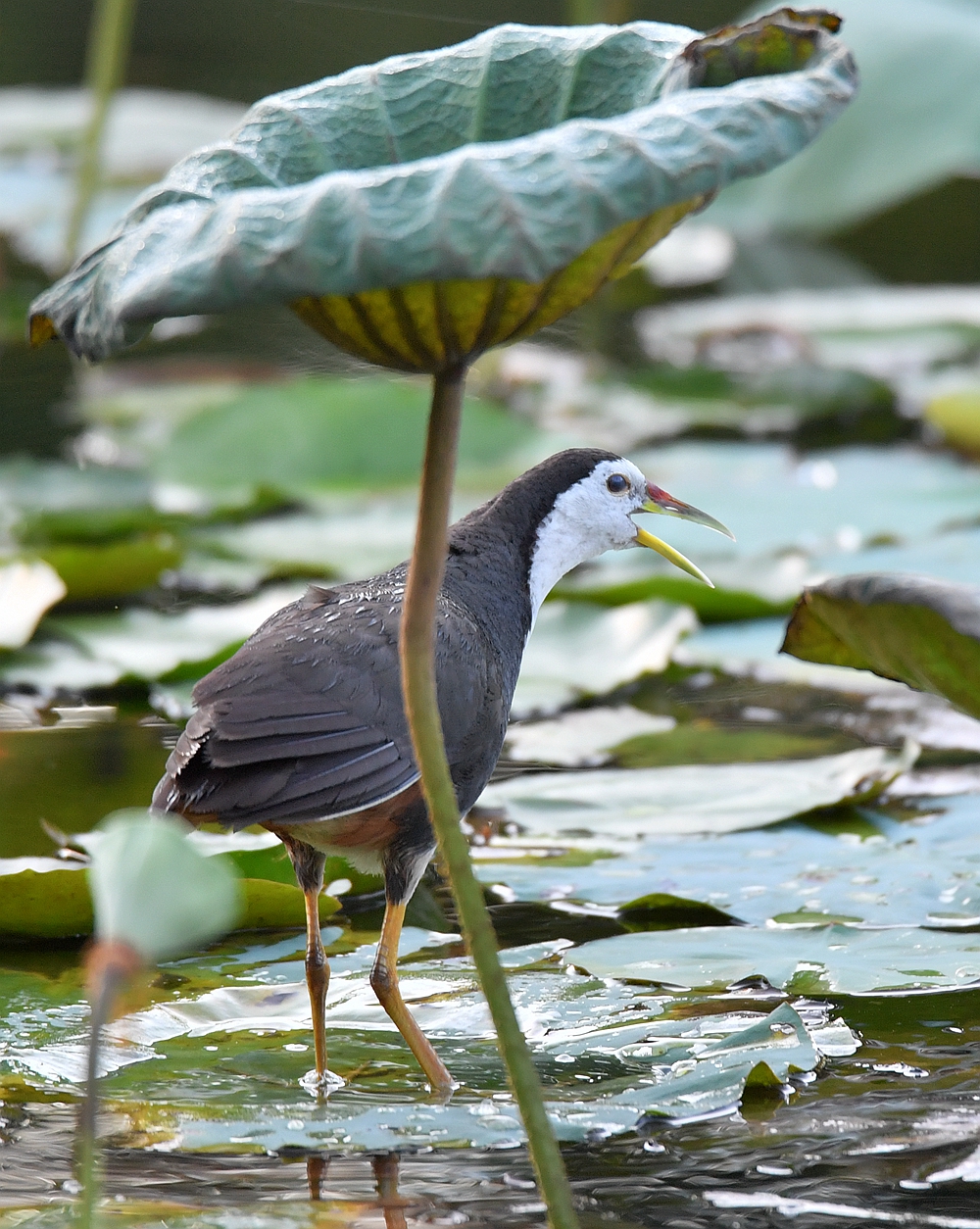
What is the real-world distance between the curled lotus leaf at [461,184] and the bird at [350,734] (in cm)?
72

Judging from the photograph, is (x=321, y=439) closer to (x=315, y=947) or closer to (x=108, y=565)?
(x=108, y=565)

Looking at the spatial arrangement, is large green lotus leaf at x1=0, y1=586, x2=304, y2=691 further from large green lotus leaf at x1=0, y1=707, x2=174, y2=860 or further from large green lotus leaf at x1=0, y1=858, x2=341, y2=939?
large green lotus leaf at x1=0, y1=858, x2=341, y2=939

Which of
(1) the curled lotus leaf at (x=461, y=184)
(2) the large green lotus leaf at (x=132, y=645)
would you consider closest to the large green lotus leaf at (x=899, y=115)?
(2) the large green lotus leaf at (x=132, y=645)

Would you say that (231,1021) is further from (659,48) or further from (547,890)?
(659,48)

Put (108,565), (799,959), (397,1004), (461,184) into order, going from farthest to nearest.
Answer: (108,565) < (799,959) < (397,1004) < (461,184)

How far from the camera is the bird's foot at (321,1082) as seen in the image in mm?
1837

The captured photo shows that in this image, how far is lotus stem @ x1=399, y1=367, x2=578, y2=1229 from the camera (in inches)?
48.4

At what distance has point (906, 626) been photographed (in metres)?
1.57

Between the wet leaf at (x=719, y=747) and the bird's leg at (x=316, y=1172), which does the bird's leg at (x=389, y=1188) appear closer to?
the bird's leg at (x=316, y=1172)

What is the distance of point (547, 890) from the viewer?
7.96 feet

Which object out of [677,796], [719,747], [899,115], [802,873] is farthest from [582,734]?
[899,115]

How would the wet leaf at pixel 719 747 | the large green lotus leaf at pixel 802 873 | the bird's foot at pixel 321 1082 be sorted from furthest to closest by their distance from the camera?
1. the wet leaf at pixel 719 747
2. the large green lotus leaf at pixel 802 873
3. the bird's foot at pixel 321 1082

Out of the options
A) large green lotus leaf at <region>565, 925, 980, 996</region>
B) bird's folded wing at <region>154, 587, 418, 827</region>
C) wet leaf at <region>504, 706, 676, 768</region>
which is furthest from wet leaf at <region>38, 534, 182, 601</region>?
large green lotus leaf at <region>565, 925, 980, 996</region>

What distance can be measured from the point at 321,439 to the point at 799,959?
2688mm
